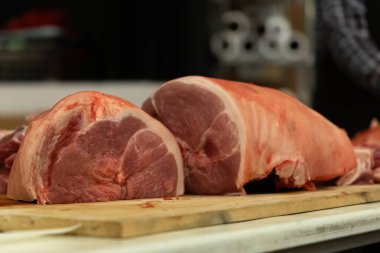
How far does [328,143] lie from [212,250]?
0.83 metres

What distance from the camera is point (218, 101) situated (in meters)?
1.92

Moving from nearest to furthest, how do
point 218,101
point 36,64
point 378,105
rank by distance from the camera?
point 218,101, point 378,105, point 36,64

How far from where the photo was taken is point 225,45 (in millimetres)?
5051

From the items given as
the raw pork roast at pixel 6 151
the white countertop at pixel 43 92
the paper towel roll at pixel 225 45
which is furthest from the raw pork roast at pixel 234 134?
the paper towel roll at pixel 225 45

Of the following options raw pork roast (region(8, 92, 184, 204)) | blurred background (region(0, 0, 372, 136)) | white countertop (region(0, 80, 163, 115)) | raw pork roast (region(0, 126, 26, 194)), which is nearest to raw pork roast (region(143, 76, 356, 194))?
raw pork roast (region(8, 92, 184, 204))

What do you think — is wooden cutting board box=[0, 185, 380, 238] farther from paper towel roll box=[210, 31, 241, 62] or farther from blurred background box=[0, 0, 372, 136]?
paper towel roll box=[210, 31, 241, 62]

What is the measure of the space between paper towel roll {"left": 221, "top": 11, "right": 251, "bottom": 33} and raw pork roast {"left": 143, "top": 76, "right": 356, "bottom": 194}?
9.78 feet

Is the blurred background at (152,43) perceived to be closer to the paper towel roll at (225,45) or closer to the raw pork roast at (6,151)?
the paper towel roll at (225,45)

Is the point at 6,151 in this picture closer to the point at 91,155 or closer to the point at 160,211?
the point at 91,155

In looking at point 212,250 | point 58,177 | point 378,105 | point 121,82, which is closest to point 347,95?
point 378,105

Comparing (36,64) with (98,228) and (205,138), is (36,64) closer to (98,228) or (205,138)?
(205,138)

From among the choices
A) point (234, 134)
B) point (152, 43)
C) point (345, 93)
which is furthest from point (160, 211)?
point (152, 43)

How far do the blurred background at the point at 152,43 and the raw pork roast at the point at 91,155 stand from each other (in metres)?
2.82

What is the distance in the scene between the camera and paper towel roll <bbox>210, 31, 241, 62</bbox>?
4984 mm
